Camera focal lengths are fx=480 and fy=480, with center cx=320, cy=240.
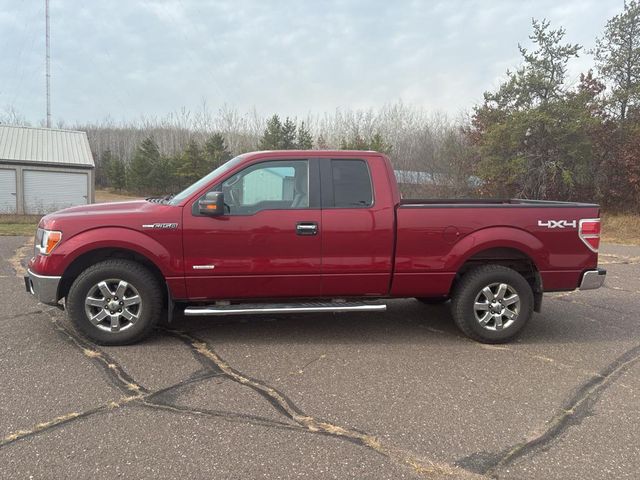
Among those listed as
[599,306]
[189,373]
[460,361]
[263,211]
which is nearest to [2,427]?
[189,373]

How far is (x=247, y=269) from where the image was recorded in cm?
468

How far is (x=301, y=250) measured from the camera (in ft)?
15.4

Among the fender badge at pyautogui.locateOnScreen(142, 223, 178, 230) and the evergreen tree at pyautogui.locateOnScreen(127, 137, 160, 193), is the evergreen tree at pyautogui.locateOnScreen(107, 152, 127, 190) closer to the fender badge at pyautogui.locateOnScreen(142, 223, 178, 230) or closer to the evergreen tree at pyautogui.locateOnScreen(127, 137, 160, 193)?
the evergreen tree at pyautogui.locateOnScreen(127, 137, 160, 193)

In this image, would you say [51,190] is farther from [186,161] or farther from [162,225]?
[162,225]

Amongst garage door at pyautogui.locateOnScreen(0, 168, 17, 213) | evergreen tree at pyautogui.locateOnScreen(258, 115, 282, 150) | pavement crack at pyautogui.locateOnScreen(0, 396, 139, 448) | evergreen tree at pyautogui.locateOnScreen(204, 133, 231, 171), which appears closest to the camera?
pavement crack at pyautogui.locateOnScreen(0, 396, 139, 448)

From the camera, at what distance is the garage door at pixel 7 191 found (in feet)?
89.2

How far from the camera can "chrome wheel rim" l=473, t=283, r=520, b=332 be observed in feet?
16.3

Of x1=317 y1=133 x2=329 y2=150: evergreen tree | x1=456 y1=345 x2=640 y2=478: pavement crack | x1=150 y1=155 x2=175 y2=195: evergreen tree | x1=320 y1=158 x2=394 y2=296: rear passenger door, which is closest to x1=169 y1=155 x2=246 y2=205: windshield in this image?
Result: x1=320 y1=158 x2=394 y2=296: rear passenger door

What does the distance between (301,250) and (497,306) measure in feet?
6.94

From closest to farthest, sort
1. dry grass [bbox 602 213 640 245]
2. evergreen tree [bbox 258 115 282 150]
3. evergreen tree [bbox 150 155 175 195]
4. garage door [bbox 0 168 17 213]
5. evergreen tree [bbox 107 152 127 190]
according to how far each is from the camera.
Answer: dry grass [bbox 602 213 640 245] < garage door [bbox 0 168 17 213] < evergreen tree [bbox 258 115 282 150] < evergreen tree [bbox 150 155 175 195] < evergreen tree [bbox 107 152 127 190]

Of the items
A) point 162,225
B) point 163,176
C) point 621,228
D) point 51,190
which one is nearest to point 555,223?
point 162,225

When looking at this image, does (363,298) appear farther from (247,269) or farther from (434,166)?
(434,166)

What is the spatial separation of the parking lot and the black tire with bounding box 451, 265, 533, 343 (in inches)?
6.9

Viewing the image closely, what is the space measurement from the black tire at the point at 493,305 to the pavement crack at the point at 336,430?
2.23 m
